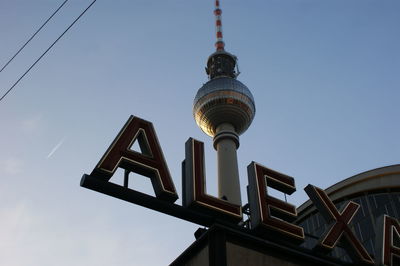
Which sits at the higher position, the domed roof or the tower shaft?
the domed roof

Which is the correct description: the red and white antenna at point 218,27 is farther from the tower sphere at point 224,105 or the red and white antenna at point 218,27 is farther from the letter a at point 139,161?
the letter a at point 139,161

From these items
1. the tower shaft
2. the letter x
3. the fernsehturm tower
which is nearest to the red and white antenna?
the fernsehturm tower

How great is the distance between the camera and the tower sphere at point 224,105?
76812mm

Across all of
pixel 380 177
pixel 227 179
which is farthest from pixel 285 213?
pixel 227 179

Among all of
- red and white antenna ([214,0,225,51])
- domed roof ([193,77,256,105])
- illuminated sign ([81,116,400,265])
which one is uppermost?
red and white antenna ([214,0,225,51])

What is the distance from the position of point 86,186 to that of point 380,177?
Answer: 40.2 metres

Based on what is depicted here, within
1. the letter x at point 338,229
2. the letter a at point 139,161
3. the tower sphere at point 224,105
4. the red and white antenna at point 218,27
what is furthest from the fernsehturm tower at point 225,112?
the letter a at point 139,161

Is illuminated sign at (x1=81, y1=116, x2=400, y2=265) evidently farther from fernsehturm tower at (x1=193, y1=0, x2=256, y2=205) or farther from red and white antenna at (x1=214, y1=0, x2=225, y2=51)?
red and white antenna at (x1=214, y1=0, x2=225, y2=51)

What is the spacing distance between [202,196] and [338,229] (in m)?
5.91

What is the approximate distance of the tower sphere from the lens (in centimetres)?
7681

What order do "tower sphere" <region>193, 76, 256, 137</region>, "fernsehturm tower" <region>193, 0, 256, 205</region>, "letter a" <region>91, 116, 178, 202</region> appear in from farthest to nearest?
"tower sphere" <region>193, 76, 256, 137</region>, "fernsehturm tower" <region>193, 0, 256, 205</region>, "letter a" <region>91, 116, 178, 202</region>

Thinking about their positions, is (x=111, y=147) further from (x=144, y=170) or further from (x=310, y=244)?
(x=310, y=244)

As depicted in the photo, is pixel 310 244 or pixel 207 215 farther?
pixel 310 244

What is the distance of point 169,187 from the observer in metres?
18.5
